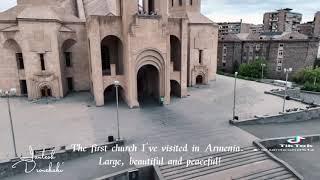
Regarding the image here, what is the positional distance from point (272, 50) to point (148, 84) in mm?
34302

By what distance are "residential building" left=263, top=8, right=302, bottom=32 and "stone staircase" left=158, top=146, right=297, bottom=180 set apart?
65.1 metres

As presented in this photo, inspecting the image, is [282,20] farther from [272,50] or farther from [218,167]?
[218,167]

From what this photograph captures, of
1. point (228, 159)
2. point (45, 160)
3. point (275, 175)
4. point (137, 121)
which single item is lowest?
point (275, 175)

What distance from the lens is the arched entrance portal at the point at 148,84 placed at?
80.9ft

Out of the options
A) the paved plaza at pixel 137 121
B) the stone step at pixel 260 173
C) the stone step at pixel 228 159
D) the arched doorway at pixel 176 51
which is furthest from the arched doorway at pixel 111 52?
the stone step at pixel 260 173

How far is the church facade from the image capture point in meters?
21.9

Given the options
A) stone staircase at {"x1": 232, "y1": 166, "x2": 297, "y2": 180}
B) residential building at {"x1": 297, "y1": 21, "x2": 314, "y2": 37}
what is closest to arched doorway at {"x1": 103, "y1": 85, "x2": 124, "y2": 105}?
stone staircase at {"x1": 232, "y1": 166, "x2": 297, "y2": 180}

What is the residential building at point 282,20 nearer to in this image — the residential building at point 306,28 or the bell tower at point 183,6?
the residential building at point 306,28

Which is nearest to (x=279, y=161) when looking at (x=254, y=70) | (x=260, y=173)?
(x=260, y=173)

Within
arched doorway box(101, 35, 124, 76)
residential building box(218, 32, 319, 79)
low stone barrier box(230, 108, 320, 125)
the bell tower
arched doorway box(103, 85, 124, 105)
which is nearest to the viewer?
low stone barrier box(230, 108, 320, 125)

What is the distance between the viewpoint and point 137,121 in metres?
19.0

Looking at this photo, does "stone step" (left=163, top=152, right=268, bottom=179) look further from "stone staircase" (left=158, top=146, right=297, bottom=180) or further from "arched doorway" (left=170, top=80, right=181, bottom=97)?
"arched doorway" (left=170, top=80, right=181, bottom=97)

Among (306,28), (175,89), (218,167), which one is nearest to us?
(218,167)

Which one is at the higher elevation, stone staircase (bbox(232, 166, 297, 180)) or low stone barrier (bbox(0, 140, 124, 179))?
low stone barrier (bbox(0, 140, 124, 179))
